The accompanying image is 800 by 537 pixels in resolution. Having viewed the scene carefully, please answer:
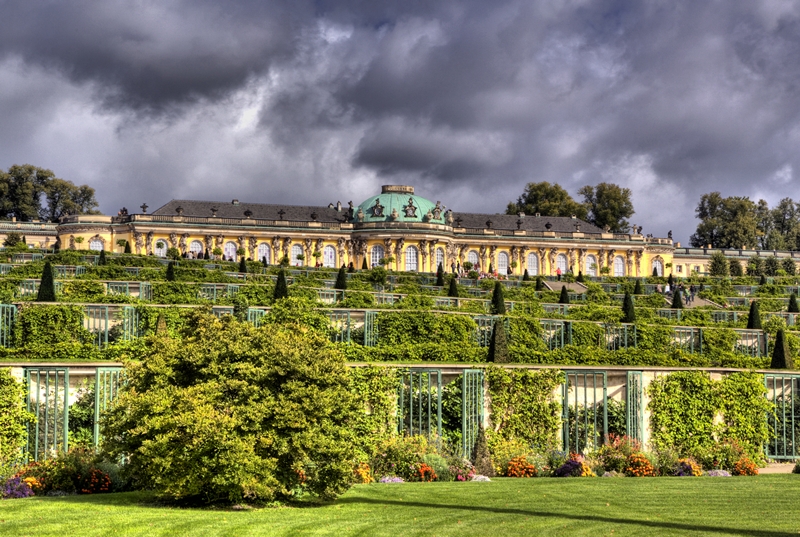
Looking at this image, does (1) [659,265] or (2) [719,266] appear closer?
(2) [719,266]

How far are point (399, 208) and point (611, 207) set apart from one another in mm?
25283

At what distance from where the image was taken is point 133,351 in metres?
15.5

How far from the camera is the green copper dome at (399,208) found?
8731 cm

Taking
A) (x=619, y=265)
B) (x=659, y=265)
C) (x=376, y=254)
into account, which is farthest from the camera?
(x=659, y=265)

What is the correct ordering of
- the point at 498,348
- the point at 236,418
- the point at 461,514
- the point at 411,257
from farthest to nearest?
1. the point at 411,257
2. the point at 498,348
3. the point at 236,418
4. the point at 461,514

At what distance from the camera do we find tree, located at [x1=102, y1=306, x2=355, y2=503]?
38.3 ft

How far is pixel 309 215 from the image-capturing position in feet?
298

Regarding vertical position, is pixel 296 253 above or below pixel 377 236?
below

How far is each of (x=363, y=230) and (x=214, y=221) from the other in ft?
43.4

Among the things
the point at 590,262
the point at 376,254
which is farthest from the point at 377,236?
the point at 590,262

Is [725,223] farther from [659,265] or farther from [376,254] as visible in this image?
[376,254]

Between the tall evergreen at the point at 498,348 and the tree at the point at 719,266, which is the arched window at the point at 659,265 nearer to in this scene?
the tree at the point at 719,266

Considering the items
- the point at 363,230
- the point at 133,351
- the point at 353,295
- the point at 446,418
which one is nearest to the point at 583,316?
the point at 353,295

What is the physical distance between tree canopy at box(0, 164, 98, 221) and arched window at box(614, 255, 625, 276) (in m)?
50.2
